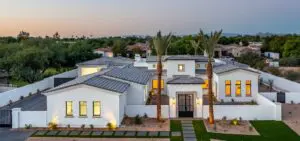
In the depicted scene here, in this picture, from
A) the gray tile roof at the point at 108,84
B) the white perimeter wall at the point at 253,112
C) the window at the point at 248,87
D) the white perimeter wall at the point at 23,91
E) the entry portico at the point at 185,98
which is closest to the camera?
the gray tile roof at the point at 108,84

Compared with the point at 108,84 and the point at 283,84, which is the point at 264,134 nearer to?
the point at 108,84

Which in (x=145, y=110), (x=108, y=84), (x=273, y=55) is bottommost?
(x=145, y=110)

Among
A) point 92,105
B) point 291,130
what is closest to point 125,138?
point 92,105

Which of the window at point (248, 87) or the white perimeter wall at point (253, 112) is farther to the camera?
the window at point (248, 87)

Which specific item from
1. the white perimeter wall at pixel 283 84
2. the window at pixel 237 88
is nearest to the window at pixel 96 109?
the window at pixel 237 88

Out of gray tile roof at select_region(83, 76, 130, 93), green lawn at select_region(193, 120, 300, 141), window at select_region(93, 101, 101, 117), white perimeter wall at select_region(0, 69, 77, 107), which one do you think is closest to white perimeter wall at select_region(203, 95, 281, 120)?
green lawn at select_region(193, 120, 300, 141)

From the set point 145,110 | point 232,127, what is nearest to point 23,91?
point 145,110

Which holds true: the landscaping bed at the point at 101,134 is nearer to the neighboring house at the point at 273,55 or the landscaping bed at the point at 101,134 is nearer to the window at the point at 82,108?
the window at the point at 82,108

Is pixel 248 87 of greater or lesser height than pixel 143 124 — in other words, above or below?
above
